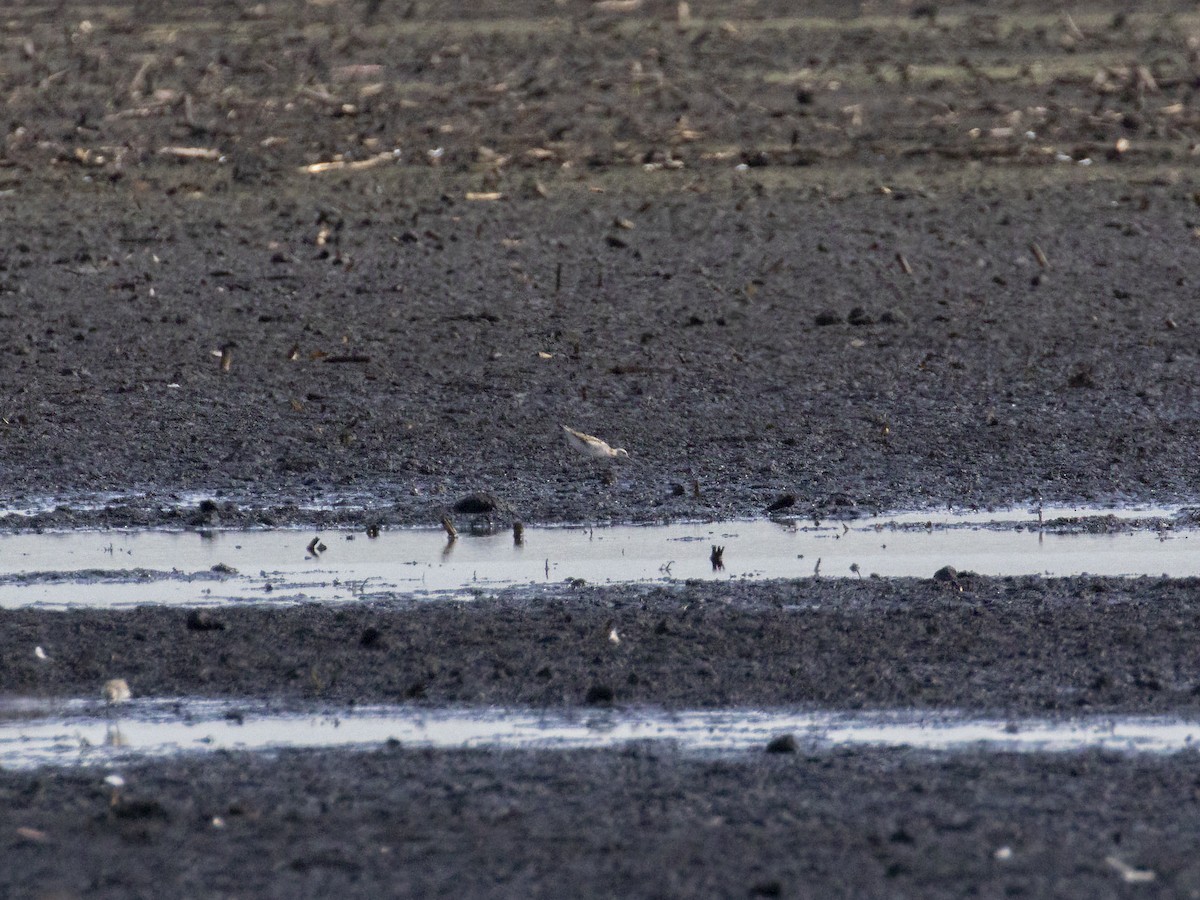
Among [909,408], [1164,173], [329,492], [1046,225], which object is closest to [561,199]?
[1046,225]

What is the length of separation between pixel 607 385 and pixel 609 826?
18.0 ft

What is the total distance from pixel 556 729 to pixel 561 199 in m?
9.40

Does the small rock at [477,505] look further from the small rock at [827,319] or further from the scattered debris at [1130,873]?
the scattered debris at [1130,873]

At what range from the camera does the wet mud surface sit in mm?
4824

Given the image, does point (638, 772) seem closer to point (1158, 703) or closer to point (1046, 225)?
point (1158, 703)

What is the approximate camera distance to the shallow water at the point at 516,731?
213 inches

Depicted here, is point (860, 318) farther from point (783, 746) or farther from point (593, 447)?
point (783, 746)

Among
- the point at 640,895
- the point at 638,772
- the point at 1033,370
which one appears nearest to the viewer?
the point at 640,895

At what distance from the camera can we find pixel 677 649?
20.5ft

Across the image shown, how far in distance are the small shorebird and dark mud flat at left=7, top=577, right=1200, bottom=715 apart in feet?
6.64

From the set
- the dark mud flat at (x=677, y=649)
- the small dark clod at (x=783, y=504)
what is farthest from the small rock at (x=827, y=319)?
the dark mud flat at (x=677, y=649)

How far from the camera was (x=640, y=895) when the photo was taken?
4.37 metres

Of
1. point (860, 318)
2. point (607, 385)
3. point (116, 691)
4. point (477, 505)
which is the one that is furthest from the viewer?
point (860, 318)

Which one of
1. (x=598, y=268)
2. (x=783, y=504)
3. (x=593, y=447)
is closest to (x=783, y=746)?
(x=783, y=504)
